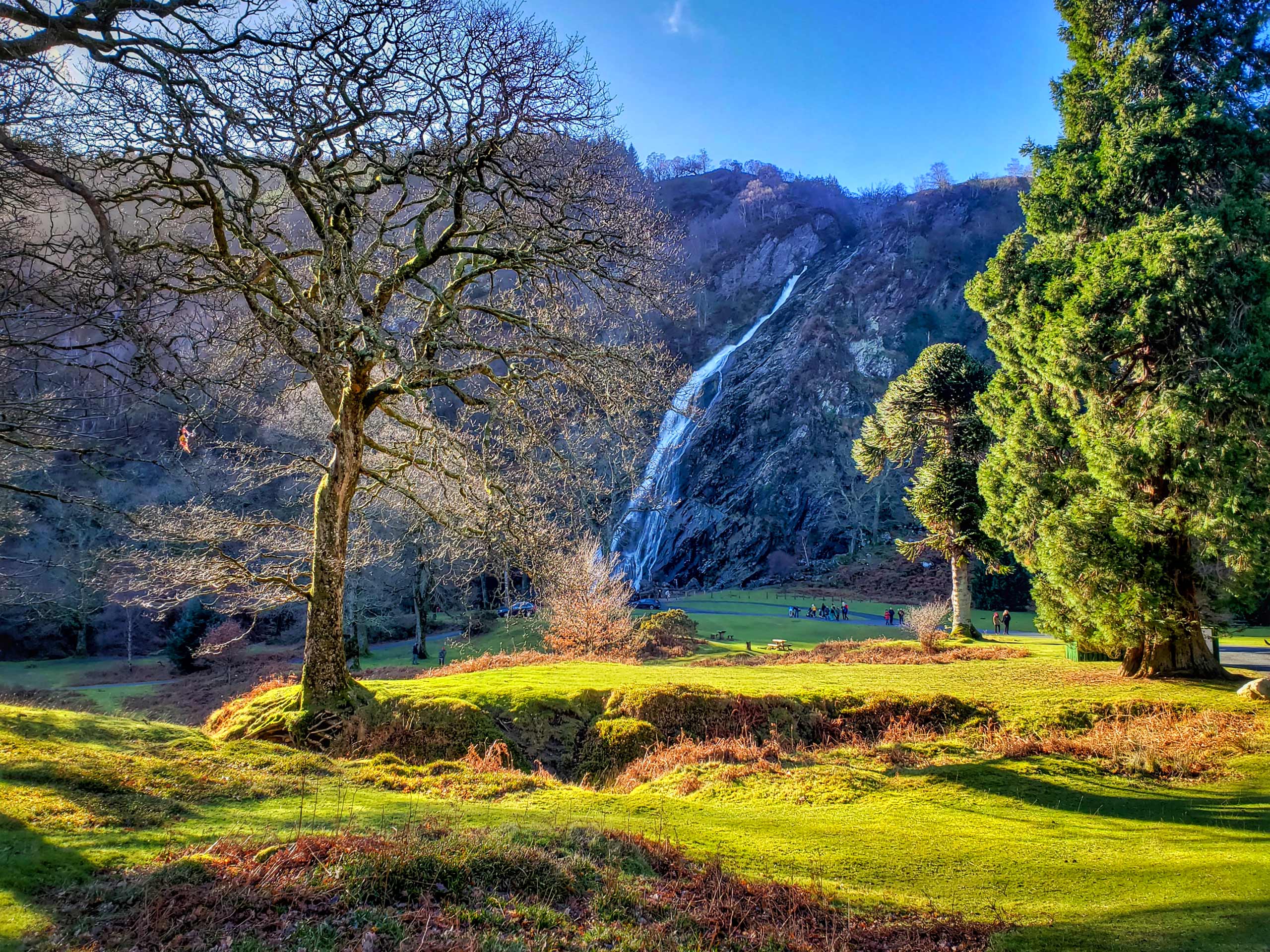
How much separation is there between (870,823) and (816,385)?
59138 mm

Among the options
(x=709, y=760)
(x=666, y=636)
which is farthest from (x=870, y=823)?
(x=666, y=636)

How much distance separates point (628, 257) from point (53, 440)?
7186 millimetres

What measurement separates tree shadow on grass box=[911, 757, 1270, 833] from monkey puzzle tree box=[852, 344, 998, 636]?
1337 cm

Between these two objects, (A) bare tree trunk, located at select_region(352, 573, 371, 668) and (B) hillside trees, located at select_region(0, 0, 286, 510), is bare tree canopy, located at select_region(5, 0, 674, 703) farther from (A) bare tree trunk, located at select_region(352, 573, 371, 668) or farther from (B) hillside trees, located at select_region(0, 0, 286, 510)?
(A) bare tree trunk, located at select_region(352, 573, 371, 668)

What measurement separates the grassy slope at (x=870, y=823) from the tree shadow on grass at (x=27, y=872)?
0.04 ft

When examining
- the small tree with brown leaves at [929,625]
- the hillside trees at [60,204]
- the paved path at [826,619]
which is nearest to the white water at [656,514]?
the paved path at [826,619]

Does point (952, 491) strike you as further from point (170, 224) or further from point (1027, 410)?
point (170, 224)

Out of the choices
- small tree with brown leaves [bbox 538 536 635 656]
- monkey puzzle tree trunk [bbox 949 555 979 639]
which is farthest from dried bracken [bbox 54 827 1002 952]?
monkey puzzle tree trunk [bbox 949 555 979 639]

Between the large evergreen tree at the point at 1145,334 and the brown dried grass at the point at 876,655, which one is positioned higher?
the large evergreen tree at the point at 1145,334

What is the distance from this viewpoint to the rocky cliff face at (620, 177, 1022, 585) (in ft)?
186

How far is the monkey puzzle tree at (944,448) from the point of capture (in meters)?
21.0

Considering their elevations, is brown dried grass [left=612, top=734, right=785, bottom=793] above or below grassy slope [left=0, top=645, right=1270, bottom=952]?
below

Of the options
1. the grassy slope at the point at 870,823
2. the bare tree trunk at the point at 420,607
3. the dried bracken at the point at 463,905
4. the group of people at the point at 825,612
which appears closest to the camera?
the dried bracken at the point at 463,905

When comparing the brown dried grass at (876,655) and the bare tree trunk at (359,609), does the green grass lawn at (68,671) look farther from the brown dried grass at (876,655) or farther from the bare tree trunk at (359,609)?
the brown dried grass at (876,655)
